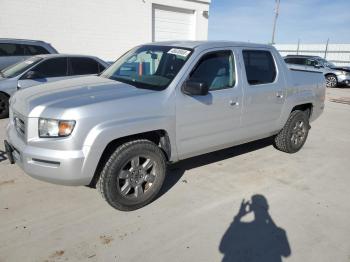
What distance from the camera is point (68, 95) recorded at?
3188 millimetres

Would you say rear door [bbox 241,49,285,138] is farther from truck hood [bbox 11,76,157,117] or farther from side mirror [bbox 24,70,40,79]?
side mirror [bbox 24,70,40,79]

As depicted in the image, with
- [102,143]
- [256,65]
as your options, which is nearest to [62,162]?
[102,143]

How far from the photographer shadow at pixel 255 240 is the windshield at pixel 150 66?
1681mm

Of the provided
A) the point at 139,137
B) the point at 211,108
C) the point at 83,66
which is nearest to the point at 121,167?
the point at 139,137

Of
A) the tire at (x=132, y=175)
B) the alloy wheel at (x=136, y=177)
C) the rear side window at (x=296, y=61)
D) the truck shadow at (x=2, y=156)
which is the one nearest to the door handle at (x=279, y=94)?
the tire at (x=132, y=175)

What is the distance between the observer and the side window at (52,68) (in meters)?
7.09

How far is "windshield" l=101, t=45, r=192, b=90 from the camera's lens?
362 centimetres

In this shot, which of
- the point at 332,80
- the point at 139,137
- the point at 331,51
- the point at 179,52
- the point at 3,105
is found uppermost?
the point at 179,52

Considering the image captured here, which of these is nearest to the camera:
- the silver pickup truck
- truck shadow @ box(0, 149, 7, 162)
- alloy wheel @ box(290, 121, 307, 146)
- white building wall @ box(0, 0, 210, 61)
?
the silver pickup truck

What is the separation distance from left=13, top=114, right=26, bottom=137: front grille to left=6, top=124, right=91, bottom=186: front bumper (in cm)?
17

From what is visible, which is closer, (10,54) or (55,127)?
(55,127)

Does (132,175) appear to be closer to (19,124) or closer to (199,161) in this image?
(19,124)

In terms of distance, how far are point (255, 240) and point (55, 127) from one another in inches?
85.0

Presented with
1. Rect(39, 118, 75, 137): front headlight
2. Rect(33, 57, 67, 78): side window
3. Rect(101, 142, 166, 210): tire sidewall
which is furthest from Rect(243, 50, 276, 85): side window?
Rect(33, 57, 67, 78): side window
